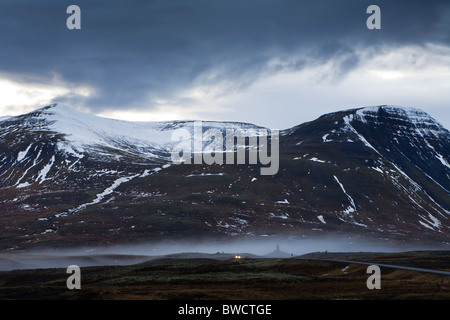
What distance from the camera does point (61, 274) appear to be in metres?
106

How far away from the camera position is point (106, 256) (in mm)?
172750

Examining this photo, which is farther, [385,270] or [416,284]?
[385,270]

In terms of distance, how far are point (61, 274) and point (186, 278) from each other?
3209cm
